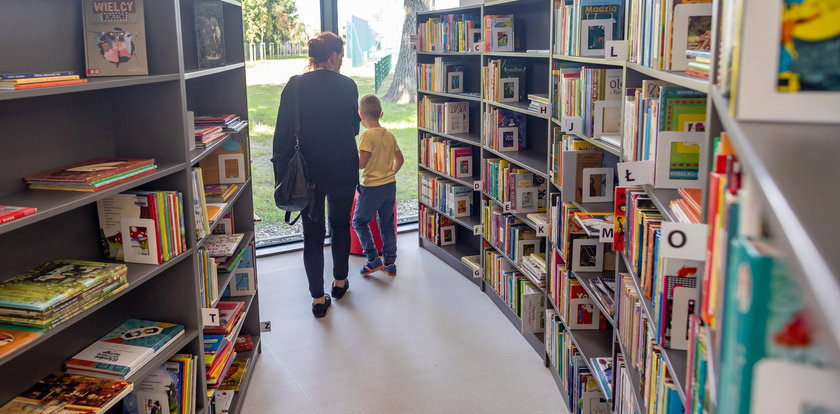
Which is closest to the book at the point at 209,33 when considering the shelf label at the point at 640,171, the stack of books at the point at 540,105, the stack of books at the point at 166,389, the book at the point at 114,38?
the book at the point at 114,38

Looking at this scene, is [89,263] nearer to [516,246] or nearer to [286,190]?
[286,190]

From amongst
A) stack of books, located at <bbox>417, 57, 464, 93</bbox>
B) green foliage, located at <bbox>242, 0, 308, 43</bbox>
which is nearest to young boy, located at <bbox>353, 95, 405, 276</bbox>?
stack of books, located at <bbox>417, 57, 464, 93</bbox>

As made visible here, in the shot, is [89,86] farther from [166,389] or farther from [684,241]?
[684,241]

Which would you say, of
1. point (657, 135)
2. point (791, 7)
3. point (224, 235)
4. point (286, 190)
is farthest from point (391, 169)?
point (791, 7)

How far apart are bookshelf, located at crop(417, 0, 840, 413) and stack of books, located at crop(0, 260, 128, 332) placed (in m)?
1.66

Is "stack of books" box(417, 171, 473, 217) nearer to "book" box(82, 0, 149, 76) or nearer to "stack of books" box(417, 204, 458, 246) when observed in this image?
"stack of books" box(417, 204, 458, 246)

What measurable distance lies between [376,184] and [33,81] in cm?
340

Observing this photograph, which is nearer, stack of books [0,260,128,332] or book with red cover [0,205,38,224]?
book with red cover [0,205,38,224]

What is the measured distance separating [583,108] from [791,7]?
98.5 inches

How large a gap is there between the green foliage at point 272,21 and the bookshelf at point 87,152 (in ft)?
8.91

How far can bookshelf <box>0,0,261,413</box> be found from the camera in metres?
2.21

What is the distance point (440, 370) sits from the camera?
399cm

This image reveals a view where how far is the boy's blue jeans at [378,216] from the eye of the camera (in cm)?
530

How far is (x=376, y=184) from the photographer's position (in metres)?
5.24
